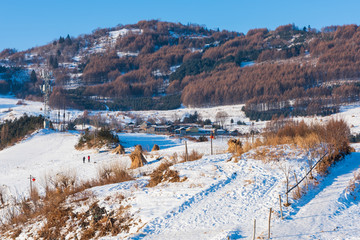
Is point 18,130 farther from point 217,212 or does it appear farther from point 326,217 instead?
point 326,217

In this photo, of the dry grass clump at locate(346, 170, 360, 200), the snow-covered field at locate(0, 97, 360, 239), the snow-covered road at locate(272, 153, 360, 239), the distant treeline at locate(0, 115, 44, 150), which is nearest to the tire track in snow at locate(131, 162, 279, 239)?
the snow-covered field at locate(0, 97, 360, 239)

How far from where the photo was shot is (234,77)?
131500mm

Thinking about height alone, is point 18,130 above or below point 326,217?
below

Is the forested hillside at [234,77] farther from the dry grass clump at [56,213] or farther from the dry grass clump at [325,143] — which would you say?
the dry grass clump at [56,213]

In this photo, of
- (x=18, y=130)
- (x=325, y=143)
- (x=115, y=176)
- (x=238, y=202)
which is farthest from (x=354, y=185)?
(x=18, y=130)

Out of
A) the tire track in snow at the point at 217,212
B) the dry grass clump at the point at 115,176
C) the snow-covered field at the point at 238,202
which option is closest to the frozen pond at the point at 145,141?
the dry grass clump at the point at 115,176

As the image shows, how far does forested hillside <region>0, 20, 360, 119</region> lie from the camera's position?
317ft

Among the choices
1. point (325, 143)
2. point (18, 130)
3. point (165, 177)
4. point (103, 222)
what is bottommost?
point (103, 222)

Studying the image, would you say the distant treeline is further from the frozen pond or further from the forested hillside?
the forested hillside

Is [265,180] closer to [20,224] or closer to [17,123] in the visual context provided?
[20,224]

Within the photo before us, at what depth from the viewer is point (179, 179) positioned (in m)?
14.2

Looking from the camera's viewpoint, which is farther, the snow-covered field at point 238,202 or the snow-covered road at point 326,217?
the snow-covered field at point 238,202

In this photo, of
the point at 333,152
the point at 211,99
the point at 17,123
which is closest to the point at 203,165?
the point at 333,152

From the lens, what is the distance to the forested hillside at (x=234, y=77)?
96.6 m
